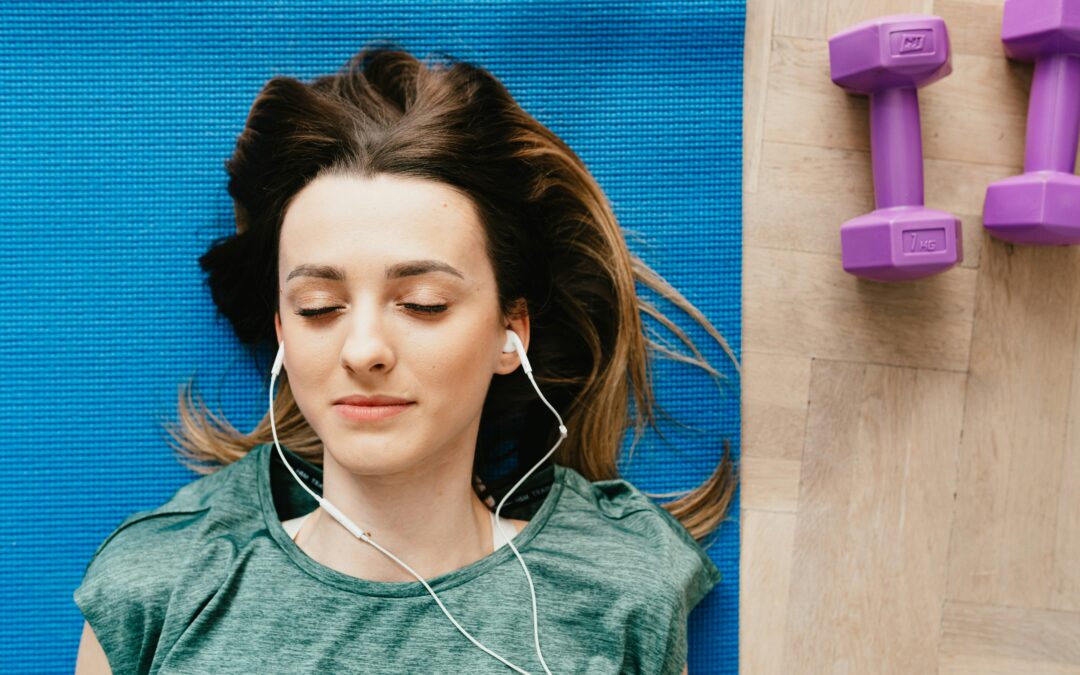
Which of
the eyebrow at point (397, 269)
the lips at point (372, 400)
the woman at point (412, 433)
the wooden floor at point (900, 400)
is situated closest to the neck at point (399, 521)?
the woman at point (412, 433)

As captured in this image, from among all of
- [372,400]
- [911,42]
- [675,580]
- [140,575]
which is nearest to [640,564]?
[675,580]

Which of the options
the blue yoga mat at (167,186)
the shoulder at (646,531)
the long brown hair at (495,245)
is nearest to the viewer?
the long brown hair at (495,245)

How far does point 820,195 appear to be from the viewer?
58.7 inches

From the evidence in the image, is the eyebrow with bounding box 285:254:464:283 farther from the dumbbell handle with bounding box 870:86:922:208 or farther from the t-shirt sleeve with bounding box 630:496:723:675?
the dumbbell handle with bounding box 870:86:922:208

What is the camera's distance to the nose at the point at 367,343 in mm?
1090

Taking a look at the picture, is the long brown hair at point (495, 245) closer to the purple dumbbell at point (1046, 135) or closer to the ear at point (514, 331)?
the ear at point (514, 331)

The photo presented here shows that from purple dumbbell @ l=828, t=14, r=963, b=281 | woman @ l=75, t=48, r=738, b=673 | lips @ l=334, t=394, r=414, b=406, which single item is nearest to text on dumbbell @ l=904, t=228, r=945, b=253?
purple dumbbell @ l=828, t=14, r=963, b=281

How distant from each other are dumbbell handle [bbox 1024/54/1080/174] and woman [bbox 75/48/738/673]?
682 millimetres

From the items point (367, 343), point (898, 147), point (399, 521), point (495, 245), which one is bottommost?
point (399, 521)

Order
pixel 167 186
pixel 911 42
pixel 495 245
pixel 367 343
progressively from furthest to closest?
pixel 167 186 → pixel 911 42 → pixel 495 245 → pixel 367 343

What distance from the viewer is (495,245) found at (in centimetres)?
121

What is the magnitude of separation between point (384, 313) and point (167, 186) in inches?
22.9

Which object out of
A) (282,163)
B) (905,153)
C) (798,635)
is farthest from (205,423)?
(905,153)

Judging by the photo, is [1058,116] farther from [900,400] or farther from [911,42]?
[900,400]
